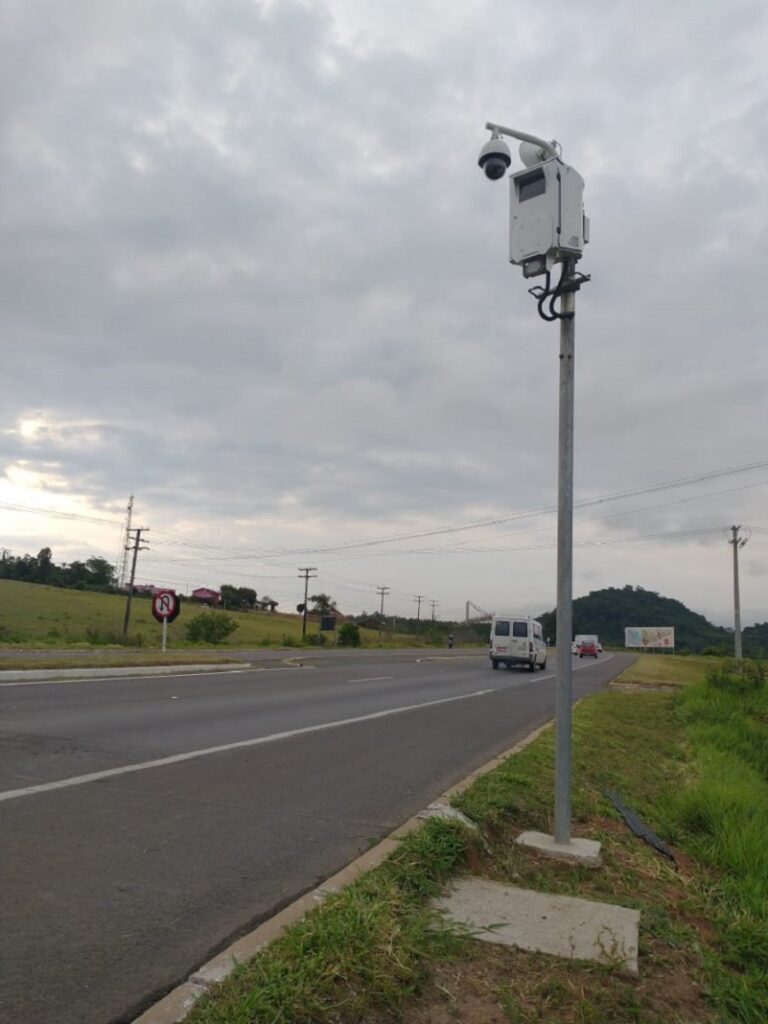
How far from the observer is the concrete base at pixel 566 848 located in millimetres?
5039

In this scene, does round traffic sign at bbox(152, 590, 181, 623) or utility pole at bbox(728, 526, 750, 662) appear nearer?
round traffic sign at bbox(152, 590, 181, 623)

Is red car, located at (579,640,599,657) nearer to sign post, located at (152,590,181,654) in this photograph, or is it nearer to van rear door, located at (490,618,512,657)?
van rear door, located at (490,618,512,657)

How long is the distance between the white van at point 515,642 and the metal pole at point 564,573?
27882 millimetres

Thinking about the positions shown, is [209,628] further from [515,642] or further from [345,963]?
[345,963]

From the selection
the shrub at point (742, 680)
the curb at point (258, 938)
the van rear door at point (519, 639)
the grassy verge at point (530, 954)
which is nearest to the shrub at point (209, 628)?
the van rear door at point (519, 639)

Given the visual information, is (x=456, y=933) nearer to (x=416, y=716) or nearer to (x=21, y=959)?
(x=21, y=959)

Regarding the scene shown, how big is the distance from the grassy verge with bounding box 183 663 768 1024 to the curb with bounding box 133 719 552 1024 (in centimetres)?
10

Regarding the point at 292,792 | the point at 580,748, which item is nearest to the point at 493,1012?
the point at 292,792

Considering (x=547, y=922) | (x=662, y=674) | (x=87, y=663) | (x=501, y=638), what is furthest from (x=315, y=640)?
(x=547, y=922)

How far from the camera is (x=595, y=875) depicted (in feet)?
16.1

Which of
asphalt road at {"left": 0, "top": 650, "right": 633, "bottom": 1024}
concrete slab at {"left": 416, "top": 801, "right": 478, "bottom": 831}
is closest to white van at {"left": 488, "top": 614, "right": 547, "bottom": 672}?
asphalt road at {"left": 0, "top": 650, "right": 633, "bottom": 1024}

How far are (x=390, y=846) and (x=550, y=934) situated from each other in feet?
5.08

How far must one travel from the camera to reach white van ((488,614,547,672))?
3262cm

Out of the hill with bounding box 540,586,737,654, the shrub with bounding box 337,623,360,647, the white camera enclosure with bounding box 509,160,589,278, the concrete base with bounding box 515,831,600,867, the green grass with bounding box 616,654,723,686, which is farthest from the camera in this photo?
the hill with bounding box 540,586,737,654
